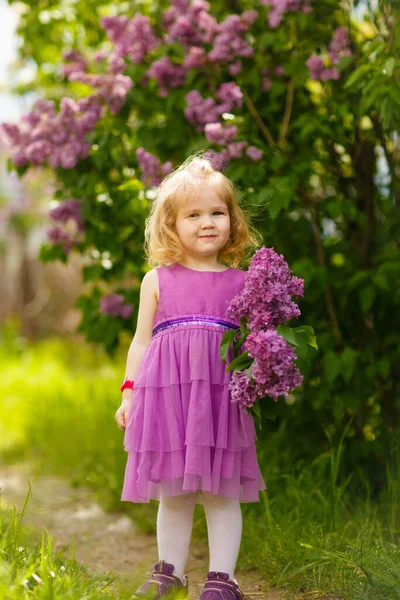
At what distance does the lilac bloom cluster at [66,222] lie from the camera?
12.0 ft

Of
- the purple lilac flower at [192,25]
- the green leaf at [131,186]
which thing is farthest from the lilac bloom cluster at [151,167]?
the purple lilac flower at [192,25]

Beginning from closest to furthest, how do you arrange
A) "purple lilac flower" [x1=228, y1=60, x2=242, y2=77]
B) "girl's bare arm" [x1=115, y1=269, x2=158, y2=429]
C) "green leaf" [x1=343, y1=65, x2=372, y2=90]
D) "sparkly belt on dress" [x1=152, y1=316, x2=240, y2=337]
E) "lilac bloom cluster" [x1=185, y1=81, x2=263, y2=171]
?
"sparkly belt on dress" [x1=152, y1=316, x2=240, y2=337] < "girl's bare arm" [x1=115, y1=269, x2=158, y2=429] < "green leaf" [x1=343, y1=65, x2=372, y2=90] < "lilac bloom cluster" [x1=185, y1=81, x2=263, y2=171] < "purple lilac flower" [x1=228, y1=60, x2=242, y2=77]

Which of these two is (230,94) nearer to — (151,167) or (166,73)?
(166,73)

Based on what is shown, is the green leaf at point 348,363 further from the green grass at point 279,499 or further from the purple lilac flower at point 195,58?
the purple lilac flower at point 195,58

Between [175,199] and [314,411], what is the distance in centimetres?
162

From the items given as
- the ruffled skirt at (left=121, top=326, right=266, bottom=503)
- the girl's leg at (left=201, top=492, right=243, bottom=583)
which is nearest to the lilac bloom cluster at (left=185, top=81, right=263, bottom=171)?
the ruffled skirt at (left=121, top=326, right=266, bottom=503)

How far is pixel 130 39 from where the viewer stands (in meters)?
3.60

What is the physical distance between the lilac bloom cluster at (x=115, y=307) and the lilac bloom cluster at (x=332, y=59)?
4.44 ft

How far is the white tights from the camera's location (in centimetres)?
256

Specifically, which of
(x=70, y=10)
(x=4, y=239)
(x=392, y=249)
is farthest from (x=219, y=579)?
(x=4, y=239)

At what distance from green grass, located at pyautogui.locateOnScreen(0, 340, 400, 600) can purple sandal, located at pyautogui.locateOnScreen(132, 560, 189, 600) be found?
409mm

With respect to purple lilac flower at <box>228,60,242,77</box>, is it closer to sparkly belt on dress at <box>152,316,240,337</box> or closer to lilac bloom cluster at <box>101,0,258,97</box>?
lilac bloom cluster at <box>101,0,258,97</box>

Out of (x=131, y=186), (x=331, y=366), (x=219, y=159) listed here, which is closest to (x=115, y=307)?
(x=131, y=186)

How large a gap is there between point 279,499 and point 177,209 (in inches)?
55.7
